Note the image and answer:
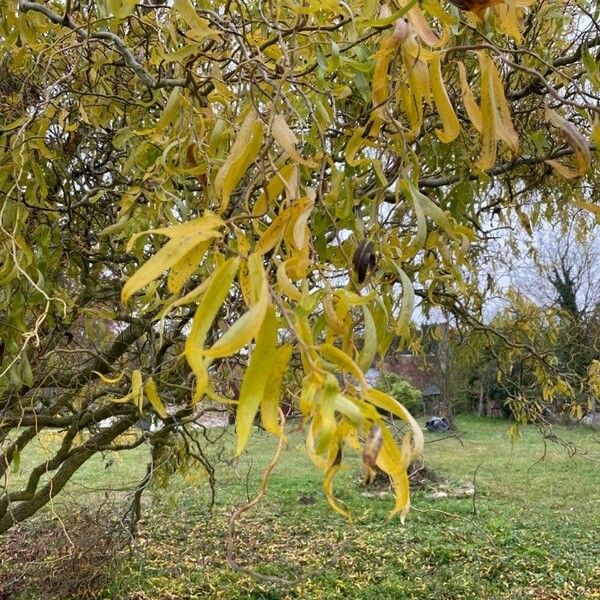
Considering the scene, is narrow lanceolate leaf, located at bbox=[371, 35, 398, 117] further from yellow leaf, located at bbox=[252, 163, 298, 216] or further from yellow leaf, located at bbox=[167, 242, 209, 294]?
yellow leaf, located at bbox=[167, 242, 209, 294]

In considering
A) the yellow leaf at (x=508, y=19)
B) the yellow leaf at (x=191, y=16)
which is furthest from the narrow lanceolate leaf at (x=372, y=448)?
the yellow leaf at (x=191, y=16)

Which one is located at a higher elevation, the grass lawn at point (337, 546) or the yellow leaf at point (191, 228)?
the yellow leaf at point (191, 228)

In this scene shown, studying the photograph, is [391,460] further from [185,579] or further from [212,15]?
[185,579]

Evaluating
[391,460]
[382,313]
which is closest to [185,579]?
[382,313]

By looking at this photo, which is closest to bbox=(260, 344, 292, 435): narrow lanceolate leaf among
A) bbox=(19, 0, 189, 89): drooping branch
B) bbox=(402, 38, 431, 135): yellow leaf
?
bbox=(402, 38, 431, 135): yellow leaf

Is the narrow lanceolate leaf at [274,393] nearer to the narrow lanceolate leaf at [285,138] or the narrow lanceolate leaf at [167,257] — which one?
the narrow lanceolate leaf at [167,257]

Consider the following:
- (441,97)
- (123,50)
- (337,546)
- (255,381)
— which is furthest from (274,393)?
(337,546)

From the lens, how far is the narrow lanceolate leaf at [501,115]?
0.66 metres

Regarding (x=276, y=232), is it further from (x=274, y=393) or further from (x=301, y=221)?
(x=274, y=393)

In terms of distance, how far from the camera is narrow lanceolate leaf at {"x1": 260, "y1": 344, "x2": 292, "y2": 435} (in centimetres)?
45

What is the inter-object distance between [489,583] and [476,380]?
10160 millimetres

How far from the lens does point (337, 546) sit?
4922mm

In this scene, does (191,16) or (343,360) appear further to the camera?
(191,16)

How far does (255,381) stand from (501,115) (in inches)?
16.3
